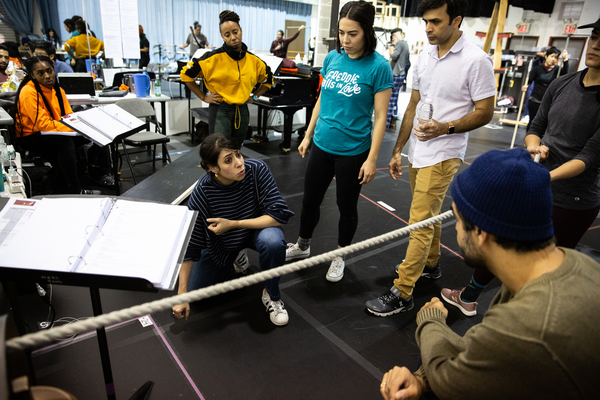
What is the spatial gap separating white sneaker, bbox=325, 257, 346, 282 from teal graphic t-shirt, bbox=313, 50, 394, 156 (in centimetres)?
71

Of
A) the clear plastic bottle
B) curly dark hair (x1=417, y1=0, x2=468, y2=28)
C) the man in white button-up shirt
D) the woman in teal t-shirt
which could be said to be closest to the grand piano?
the clear plastic bottle

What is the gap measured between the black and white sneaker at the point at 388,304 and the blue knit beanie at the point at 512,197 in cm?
132

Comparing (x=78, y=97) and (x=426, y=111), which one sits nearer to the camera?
(x=426, y=111)

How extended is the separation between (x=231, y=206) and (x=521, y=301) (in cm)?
137

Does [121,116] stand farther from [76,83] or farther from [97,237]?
[97,237]

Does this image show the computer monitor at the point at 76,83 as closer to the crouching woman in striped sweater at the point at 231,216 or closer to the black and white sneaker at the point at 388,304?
the crouching woman in striped sweater at the point at 231,216

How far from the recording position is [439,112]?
71.9 inches

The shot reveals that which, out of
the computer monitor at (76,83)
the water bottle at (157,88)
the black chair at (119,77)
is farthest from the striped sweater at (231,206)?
the black chair at (119,77)

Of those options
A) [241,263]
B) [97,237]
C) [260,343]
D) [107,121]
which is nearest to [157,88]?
[107,121]

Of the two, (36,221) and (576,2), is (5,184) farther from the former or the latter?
(576,2)

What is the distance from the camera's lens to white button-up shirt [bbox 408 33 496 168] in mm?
1688

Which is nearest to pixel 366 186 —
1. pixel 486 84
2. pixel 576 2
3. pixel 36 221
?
pixel 486 84

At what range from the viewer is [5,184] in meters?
2.11

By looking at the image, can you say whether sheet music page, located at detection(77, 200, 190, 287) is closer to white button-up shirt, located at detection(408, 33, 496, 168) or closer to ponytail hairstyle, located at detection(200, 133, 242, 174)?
ponytail hairstyle, located at detection(200, 133, 242, 174)
